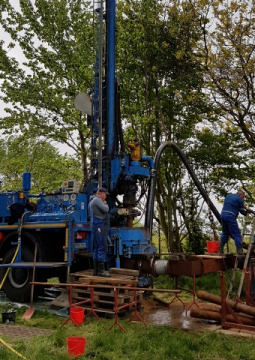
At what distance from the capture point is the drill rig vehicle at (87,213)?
955cm

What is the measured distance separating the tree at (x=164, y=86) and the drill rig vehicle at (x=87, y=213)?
11.2ft

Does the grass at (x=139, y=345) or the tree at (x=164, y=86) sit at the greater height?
the tree at (x=164, y=86)

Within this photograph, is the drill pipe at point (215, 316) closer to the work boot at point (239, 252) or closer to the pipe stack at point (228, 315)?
the pipe stack at point (228, 315)

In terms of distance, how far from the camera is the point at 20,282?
10.2 meters

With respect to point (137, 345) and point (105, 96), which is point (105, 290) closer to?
point (137, 345)

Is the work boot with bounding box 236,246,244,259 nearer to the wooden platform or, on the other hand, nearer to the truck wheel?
the wooden platform

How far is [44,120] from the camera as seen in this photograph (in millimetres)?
18094

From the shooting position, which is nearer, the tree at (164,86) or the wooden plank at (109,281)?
the wooden plank at (109,281)

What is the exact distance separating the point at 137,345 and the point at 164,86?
10.9 metres

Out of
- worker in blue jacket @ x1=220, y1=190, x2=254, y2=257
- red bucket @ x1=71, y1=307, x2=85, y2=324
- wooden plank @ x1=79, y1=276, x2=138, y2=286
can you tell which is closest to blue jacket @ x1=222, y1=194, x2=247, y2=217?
worker in blue jacket @ x1=220, y1=190, x2=254, y2=257

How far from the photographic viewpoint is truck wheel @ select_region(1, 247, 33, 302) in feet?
32.6

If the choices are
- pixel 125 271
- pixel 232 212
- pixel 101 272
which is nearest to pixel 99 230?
pixel 101 272

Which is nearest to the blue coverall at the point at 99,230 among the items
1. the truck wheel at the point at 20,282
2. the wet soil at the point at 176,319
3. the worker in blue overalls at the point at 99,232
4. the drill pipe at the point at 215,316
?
the worker in blue overalls at the point at 99,232

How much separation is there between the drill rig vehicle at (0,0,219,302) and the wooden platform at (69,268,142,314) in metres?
0.78
